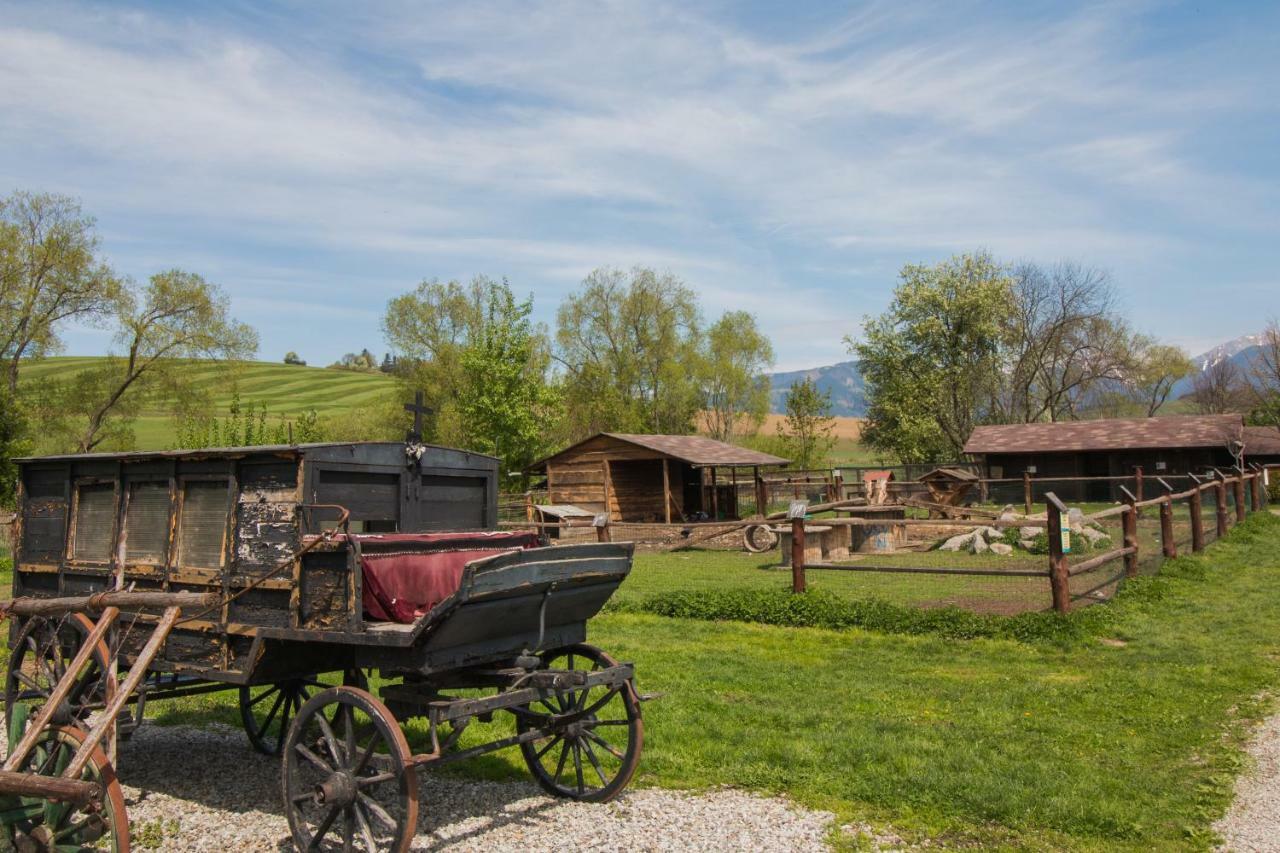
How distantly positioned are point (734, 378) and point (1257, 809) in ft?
184

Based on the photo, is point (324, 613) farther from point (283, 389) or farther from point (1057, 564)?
point (283, 389)

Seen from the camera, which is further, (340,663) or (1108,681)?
(1108,681)

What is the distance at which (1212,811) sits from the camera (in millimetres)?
5363

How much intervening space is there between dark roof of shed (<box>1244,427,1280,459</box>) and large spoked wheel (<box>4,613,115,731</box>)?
48055mm

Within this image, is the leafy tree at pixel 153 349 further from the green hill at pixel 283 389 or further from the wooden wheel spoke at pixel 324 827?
the wooden wheel spoke at pixel 324 827

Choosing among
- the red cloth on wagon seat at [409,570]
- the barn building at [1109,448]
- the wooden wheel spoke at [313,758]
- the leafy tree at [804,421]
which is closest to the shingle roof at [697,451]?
the barn building at [1109,448]

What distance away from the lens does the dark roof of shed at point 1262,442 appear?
4297 centimetres

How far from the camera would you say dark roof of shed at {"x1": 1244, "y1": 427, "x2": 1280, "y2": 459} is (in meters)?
43.0

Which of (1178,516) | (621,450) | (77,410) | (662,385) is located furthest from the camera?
(662,385)

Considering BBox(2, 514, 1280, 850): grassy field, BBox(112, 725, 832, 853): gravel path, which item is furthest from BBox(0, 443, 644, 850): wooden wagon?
BBox(2, 514, 1280, 850): grassy field

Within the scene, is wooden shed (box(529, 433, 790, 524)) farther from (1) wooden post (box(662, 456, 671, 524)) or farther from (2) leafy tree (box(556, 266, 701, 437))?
(2) leafy tree (box(556, 266, 701, 437))

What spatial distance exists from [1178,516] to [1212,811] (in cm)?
2011

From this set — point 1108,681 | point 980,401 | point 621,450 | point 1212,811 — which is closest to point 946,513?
point 621,450

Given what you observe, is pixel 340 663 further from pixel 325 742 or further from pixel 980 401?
pixel 980 401
